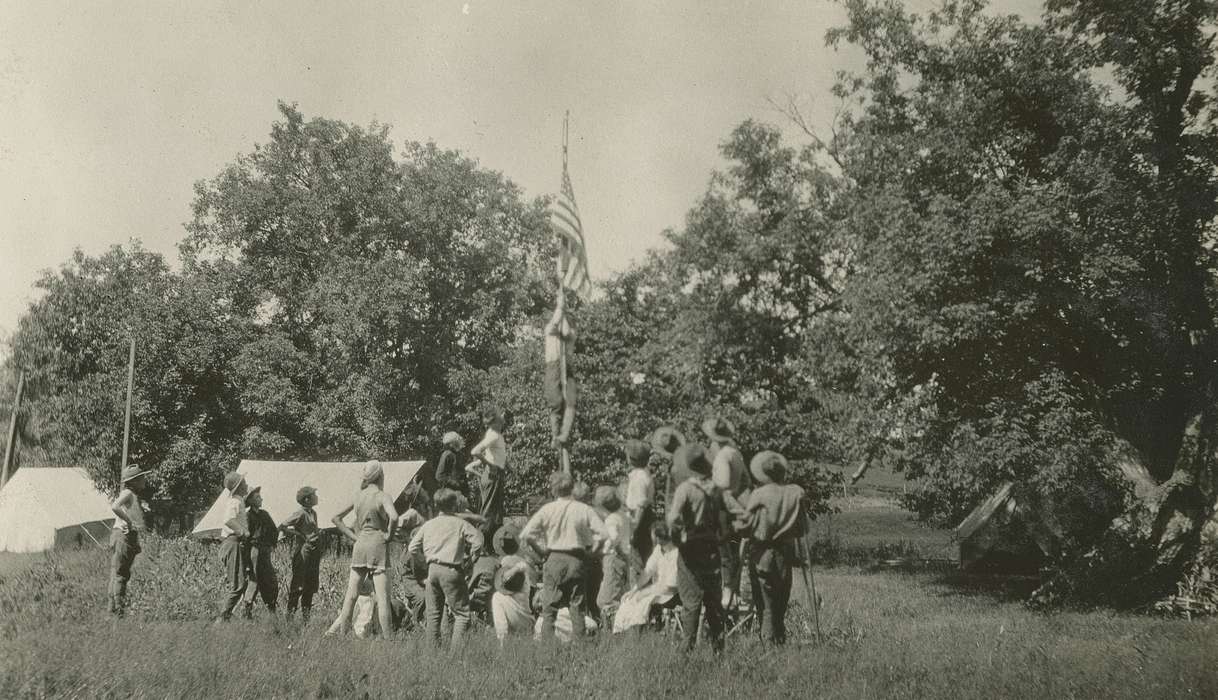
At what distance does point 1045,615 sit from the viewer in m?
14.2

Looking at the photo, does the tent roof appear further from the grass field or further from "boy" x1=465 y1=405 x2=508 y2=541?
"boy" x1=465 y1=405 x2=508 y2=541

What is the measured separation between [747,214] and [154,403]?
73.9 feet

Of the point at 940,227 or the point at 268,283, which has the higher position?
the point at 268,283

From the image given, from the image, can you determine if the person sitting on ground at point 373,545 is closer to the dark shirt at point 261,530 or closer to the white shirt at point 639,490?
the dark shirt at point 261,530

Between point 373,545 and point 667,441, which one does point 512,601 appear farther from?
point 667,441

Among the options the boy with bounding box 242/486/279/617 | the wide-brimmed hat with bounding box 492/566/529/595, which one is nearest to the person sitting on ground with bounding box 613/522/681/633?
the wide-brimmed hat with bounding box 492/566/529/595

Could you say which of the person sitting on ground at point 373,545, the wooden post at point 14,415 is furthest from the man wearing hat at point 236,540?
the wooden post at point 14,415

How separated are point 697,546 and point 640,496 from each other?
0.95 m

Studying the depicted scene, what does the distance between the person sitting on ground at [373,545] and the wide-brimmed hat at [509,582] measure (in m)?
1.11

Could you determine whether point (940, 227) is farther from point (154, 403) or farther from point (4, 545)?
point (154, 403)

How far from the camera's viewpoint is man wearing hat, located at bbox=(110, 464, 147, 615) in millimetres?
9984

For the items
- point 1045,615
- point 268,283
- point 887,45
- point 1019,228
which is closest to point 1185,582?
point 1045,615

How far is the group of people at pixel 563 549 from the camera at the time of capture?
7426 millimetres

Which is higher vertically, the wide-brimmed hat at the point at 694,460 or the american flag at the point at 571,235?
the american flag at the point at 571,235
